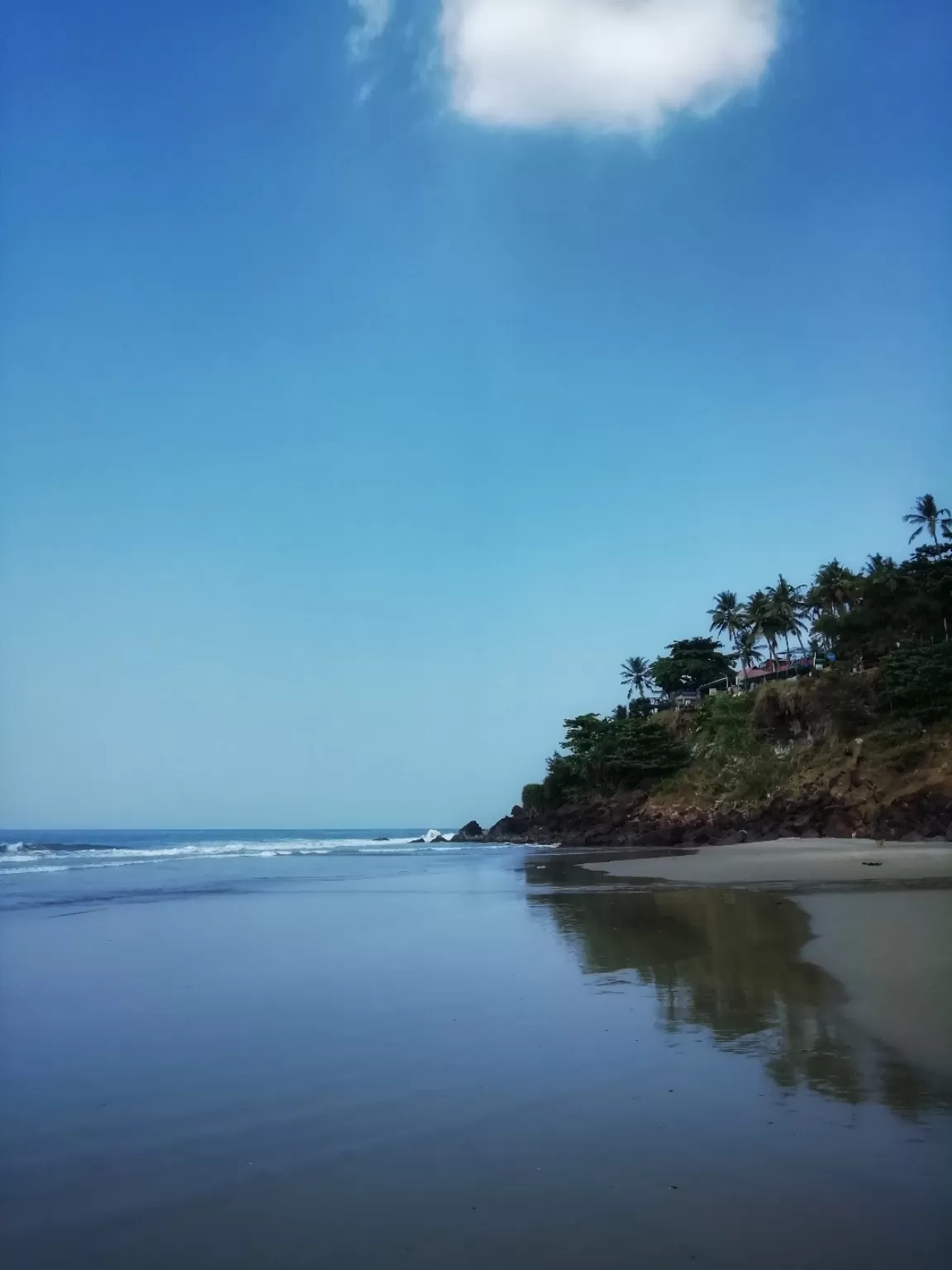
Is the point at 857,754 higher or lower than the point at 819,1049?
higher

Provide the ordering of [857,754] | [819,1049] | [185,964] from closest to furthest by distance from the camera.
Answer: [819,1049] → [185,964] → [857,754]

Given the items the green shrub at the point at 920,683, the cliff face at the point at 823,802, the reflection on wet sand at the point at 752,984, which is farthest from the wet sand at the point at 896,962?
the green shrub at the point at 920,683

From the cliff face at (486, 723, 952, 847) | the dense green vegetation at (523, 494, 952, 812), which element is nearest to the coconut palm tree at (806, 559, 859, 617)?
the dense green vegetation at (523, 494, 952, 812)

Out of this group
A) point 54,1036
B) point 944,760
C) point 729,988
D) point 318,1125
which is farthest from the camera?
point 944,760

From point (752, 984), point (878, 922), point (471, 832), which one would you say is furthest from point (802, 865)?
point (471, 832)

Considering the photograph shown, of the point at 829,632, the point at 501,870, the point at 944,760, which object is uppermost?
the point at 829,632

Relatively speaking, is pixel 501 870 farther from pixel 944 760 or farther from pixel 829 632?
pixel 829 632

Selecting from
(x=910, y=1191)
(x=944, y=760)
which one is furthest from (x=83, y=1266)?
(x=944, y=760)

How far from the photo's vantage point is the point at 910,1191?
4.40 m

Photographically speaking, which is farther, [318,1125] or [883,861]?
[883,861]

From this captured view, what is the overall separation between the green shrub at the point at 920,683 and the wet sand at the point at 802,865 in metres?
→ 10.1

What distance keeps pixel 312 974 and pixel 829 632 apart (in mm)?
54742

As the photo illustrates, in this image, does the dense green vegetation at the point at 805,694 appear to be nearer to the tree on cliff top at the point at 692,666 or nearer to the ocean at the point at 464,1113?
the tree on cliff top at the point at 692,666

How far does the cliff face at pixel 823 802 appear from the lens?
116ft
